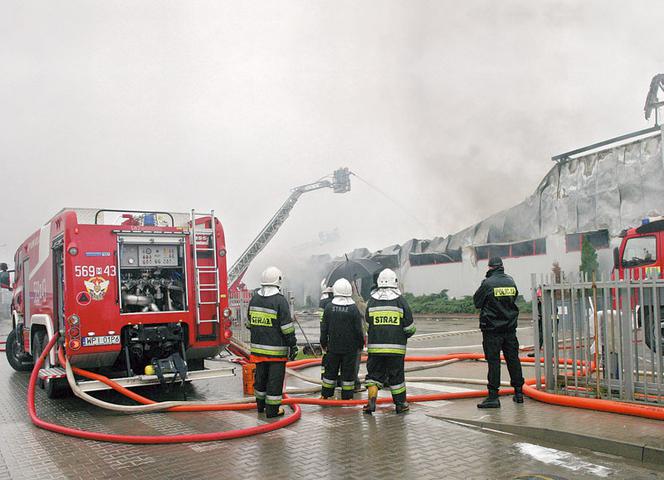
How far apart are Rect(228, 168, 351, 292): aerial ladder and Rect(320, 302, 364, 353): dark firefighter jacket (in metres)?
20.6

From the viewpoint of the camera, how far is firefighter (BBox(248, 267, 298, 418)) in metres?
6.49

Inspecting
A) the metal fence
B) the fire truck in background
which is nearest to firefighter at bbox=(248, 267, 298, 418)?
the metal fence

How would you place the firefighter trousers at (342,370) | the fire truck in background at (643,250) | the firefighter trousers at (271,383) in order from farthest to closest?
the fire truck in background at (643,250) → the firefighter trousers at (342,370) → the firefighter trousers at (271,383)

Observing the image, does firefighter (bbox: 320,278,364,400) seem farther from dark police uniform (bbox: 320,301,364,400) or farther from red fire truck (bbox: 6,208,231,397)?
red fire truck (bbox: 6,208,231,397)

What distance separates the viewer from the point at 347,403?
7.08 metres

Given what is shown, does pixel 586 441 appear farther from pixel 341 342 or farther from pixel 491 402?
pixel 341 342

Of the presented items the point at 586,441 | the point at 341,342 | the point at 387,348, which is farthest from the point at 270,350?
the point at 586,441

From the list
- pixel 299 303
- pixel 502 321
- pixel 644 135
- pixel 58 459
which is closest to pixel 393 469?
pixel 502 321

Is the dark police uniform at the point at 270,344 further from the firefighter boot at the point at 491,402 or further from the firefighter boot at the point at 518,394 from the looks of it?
the firefighter boot at the point at 518,394

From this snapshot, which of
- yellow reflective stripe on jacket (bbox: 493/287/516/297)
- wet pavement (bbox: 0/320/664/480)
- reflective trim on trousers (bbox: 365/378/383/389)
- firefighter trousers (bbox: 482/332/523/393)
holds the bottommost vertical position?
wet pavement (bbox: 0/320/664/480)

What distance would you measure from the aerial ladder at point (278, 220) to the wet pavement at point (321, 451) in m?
20.5

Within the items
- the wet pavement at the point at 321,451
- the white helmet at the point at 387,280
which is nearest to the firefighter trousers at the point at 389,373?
the wet pavement at the point at 321,451

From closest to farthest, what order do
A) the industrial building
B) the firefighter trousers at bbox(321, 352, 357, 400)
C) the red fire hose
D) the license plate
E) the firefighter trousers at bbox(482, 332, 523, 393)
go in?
the red fire hose → the firefighter trousers at bbox(482, 332, 523, 393) → the firefighter trousers at bbox(321, 352, 357, 400) → the license plate → the industrial building

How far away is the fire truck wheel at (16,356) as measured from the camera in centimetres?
1172
